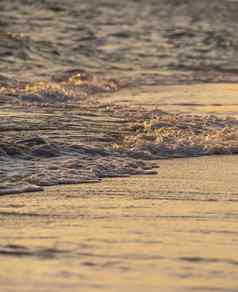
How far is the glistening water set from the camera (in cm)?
436

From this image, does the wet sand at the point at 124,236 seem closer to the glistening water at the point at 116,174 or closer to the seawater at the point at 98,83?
the glistening water at the point at 116,174

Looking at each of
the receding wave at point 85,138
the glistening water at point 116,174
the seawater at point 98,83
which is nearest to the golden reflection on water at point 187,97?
the glistening water at point 116,174

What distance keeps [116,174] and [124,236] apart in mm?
1796

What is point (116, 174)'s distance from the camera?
6.69 metres

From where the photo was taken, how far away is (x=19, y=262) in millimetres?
4355

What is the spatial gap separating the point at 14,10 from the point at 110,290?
81.7 ft

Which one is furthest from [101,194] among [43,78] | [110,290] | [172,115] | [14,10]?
[14,10]

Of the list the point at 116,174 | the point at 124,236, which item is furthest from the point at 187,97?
the point at 124,236

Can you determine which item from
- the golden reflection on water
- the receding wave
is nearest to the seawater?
the receding wave

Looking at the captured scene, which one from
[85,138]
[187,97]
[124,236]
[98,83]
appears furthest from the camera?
[98,83]

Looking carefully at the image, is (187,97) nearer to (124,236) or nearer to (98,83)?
(98,83)

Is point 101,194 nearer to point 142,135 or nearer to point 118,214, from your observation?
point 118,214

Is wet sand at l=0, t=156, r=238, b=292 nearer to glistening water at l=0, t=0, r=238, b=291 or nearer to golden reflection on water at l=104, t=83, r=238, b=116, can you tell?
glistening water at l=0, t=0, r=238, b=291

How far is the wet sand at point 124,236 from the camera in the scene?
4.15 meters
